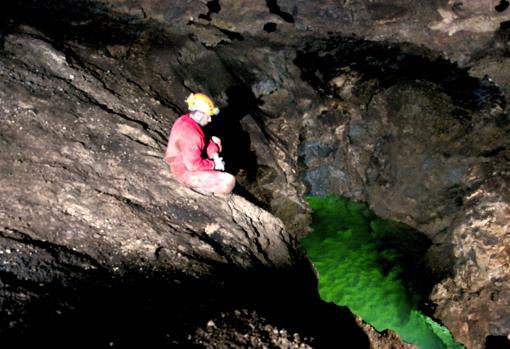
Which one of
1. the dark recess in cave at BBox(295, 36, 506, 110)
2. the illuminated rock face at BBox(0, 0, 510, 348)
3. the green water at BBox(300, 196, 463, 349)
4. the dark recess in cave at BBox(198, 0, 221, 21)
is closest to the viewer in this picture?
the illuminated rock face at BBox(0, 0, 510, 348)

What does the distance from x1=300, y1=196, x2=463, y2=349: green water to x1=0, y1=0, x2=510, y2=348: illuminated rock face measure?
0.25 m

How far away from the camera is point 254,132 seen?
6.91m

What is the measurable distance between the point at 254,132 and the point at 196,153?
2403 mm

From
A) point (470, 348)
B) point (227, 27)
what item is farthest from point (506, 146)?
point (227, 27)

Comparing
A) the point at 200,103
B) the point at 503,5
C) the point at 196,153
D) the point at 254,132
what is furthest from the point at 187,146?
the point at 503,5

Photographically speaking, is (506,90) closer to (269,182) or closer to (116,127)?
(269,182)

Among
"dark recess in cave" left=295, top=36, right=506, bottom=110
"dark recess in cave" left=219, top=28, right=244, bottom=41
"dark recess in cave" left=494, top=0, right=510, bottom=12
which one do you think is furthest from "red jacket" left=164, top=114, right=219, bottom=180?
"dark recess in cave" left=494, top=0, right=510, bottom=12

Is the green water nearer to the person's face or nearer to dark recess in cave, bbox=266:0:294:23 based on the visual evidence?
the person's face

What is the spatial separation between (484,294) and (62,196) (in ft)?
17.4

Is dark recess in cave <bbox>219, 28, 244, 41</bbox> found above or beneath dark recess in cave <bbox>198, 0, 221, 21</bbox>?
beneath

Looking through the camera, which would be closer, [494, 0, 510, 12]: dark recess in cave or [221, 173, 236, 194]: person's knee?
[221, 173, 236, 194]: person's knee

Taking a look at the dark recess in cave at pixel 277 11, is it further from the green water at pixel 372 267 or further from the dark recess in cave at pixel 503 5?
the green water at pixel 372 267

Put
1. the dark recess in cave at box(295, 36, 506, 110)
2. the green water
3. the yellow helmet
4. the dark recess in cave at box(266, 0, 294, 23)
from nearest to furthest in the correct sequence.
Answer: the yellow helmet, the green water, the dark recess in cave at box(295, 36, 506, 110), the dark recess in cave at box(266, 0, 294, 23)

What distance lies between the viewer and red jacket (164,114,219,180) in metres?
4.61
